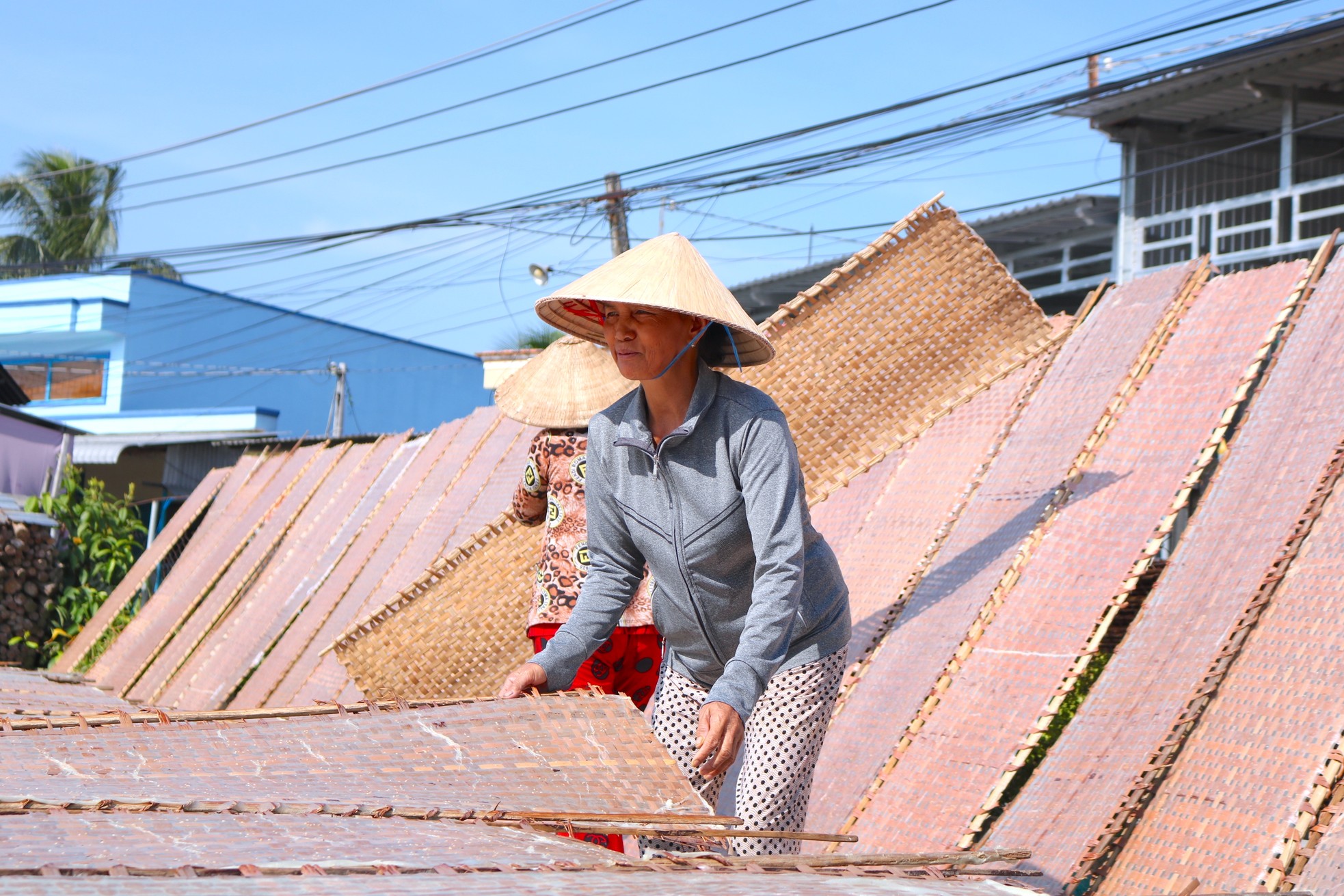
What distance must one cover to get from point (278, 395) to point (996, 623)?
24.5 metres

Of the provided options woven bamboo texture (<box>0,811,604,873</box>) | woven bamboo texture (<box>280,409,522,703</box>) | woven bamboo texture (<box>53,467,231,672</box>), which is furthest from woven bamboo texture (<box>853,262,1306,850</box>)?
woven bamboo texture (<box>53,467,231,672</box>)

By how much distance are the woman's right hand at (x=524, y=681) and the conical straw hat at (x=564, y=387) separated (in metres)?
1.46

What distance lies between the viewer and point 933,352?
14.8 feet

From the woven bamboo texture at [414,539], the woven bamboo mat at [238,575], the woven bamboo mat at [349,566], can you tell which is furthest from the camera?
the woven bamboo mat at [238,575]

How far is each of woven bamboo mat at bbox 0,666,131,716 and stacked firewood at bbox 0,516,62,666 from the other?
1.18 metres

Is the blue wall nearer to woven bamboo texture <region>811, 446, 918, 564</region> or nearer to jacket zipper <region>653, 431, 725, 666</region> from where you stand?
woven bamboo texture <region>811, 446, 918, 564</region>

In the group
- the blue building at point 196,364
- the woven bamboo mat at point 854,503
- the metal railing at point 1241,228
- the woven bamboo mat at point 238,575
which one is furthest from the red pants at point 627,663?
the blue building at point 196,364

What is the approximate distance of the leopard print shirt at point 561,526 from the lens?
373cm

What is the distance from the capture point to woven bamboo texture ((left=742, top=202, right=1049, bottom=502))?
444cm

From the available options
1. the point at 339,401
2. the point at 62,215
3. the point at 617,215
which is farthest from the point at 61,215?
the point at 617,215

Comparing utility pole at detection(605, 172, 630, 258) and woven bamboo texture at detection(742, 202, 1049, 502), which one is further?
utility pole at detection(605, 172, 630, 258)

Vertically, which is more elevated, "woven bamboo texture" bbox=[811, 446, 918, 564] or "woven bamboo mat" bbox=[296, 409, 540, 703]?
"woven bamboo texture" bbox=[811, 446, 918, 564]

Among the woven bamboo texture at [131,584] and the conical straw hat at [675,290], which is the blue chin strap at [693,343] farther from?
the woven bamboo texture at [131,584]

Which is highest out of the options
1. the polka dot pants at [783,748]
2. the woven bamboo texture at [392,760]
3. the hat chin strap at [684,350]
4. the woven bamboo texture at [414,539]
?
the hat chin strap at [684,350]
